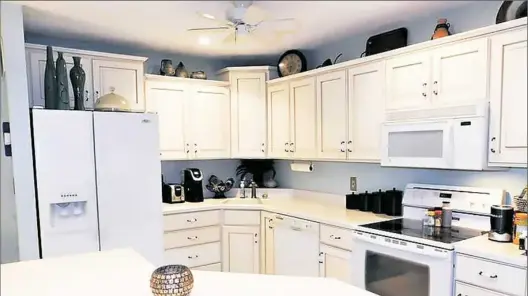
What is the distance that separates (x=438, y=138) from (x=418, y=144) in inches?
5.3

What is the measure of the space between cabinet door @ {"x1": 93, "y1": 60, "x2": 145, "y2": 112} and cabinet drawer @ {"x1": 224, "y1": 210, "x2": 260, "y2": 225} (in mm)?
1141

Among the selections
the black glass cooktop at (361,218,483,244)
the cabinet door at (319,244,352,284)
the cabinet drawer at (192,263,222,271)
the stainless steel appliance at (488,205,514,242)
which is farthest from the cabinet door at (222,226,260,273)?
the stainless steel appliance at (488,205,514,242)

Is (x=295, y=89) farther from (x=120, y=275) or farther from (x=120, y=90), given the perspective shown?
(x=120, y=275)

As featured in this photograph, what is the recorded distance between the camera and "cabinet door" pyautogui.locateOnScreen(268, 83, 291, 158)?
10.5 feet

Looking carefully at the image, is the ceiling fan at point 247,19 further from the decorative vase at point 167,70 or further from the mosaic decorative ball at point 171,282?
the decorative vase at point 167,70

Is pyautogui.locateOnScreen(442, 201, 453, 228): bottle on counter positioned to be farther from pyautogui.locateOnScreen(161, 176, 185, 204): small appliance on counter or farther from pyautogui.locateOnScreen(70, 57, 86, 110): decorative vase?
pyautogui.locateOnScreen(70, 57, 86, 110): decorative vase

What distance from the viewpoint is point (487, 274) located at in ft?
5.59

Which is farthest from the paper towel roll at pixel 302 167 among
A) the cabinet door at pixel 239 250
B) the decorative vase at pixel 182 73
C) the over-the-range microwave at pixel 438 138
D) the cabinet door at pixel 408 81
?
the decorative vase at pixel 182 73

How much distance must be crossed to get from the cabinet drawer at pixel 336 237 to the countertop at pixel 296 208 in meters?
0.04

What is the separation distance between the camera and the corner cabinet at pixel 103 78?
2332 mm

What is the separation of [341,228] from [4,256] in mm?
2175

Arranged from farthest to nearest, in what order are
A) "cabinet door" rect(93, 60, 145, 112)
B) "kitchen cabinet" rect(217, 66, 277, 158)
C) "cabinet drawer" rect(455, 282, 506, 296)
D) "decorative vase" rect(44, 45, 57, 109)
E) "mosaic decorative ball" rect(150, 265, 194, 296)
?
1. "kitchen cabinet" rect(217, 66, 277, 158)
2. "cabinet door" rect(93, 60, 145, 112)
3. "decorative vase" rect(44, 45, 57, 109)
4. "cabinet drawer" rect(455, 282, 506, 296)
5. "mosaic decorative ball" rect(150, 265, 194, 296)

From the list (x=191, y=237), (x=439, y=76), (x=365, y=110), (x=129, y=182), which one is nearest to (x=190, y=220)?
(x=191, y=237)

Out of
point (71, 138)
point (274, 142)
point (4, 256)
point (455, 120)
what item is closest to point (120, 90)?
point (71, 138)
